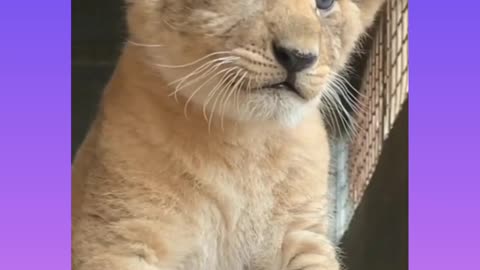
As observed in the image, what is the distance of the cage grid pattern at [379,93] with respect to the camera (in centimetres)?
126

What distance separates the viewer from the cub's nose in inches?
42.9

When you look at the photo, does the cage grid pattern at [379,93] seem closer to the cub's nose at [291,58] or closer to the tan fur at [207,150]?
the tan fur at [207,150]

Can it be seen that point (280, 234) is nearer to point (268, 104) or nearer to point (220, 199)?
point (220, 199)

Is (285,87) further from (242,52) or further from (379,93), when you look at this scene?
(379,93)

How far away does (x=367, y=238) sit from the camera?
1.35 m

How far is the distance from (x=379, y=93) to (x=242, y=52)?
1.02 feet

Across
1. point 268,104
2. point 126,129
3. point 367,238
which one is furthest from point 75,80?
point 367,238

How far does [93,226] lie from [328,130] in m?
0.39

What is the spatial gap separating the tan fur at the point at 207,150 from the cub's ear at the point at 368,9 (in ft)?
0.12

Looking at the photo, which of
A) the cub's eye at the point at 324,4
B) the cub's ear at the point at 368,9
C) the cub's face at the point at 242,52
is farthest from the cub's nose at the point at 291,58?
the cub's ear at the point at 368,9

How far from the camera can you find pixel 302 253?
1269mm

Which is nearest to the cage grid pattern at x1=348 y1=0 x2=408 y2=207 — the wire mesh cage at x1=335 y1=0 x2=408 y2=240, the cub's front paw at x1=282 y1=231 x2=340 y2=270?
the wire mesh cage at x1=335 y1=0 x2=408 y2=240

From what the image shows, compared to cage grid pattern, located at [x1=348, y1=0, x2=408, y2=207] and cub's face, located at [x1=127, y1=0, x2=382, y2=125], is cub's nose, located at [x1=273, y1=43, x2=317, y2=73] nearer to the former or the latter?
cub's face, located at [x1=127, y1=0, x2=382, y2=125]

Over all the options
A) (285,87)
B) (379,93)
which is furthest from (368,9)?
(285,87)
